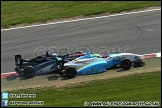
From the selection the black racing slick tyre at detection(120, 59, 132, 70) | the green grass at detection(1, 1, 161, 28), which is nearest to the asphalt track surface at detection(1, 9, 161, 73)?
the green grass at detection(1, 1, 161, 28)

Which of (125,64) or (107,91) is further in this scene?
(125,64)

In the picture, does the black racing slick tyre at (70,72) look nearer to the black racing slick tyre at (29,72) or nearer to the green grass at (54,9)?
the black racing slick tyre at (29,72)

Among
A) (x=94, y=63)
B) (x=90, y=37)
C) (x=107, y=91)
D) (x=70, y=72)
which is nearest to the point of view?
(x=107, y=91)

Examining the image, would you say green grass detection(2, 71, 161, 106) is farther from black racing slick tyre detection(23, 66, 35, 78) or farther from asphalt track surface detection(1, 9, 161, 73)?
asphalt track surface detection(1, 9, 161, 73)

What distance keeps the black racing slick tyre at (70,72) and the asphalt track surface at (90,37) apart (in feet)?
10.6

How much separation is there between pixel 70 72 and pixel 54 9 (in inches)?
428

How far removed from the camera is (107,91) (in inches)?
513

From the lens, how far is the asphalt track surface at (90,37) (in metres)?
17.9

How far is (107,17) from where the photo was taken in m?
22.1

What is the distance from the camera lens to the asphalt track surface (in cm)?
1789

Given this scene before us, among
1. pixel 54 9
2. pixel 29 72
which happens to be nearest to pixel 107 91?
pixel 29 72

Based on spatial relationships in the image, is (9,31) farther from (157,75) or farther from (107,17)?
(157,75)

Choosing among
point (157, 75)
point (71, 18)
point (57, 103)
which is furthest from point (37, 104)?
point (71, 18)

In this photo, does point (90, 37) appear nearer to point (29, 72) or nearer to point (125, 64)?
point (125, 64)
